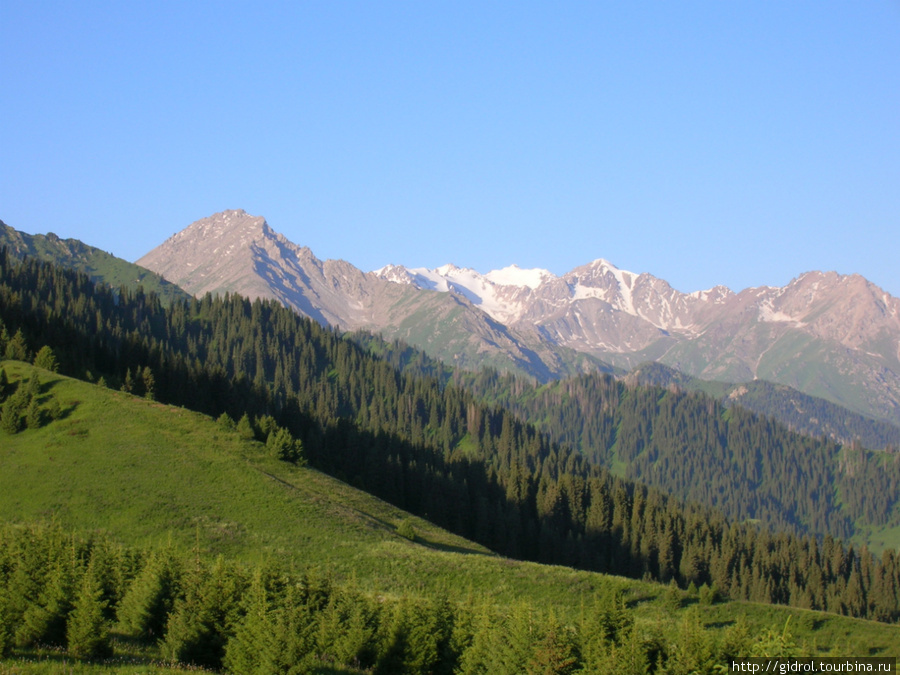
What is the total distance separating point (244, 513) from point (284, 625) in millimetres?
46588

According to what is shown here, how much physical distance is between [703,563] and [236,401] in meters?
101

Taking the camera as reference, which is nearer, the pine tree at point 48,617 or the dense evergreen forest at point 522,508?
the pine tree at point 48,617

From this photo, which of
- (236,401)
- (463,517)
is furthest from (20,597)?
(236,401)

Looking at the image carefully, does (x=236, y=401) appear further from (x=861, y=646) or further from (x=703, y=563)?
(x=861, y=646)

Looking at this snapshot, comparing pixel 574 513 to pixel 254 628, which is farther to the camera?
pixel 574 513

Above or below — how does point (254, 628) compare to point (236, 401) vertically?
below

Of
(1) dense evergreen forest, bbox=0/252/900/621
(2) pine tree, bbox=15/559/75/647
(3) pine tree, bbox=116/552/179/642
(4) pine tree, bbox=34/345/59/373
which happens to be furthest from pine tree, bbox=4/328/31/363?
(2) pine tree, bbox=15/559/75/647

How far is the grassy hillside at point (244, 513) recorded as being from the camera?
238 ft

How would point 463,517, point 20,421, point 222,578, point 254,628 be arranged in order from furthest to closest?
point 463,517, point 20,421, point 222,578, point 254,628

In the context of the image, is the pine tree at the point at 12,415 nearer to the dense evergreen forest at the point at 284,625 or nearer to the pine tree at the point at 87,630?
the dense evergreen forest at the point at 284,625

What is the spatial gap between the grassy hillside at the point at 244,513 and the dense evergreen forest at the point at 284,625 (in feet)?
45.0

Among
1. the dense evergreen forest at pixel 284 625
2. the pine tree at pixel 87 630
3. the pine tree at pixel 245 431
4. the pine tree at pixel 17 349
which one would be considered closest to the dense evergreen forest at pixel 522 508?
the pine tree at pixel 17 349

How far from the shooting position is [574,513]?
538ft

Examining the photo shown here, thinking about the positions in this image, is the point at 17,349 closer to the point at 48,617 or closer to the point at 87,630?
the point at 48,617
